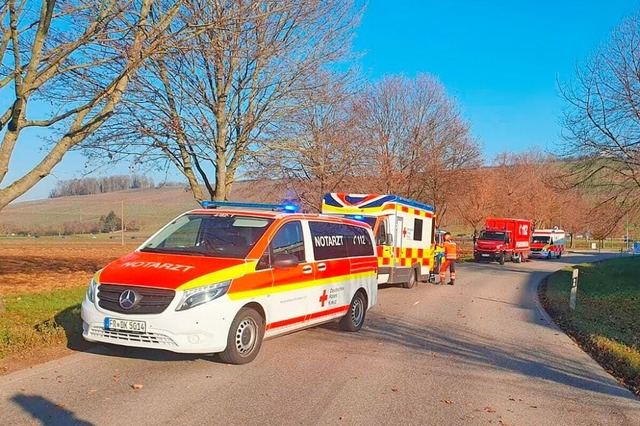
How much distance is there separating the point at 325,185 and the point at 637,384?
1911cm

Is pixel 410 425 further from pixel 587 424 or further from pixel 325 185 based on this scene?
pixel 325 185

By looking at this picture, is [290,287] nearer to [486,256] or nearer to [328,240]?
[328,240]

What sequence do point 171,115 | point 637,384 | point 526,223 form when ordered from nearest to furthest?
point 637,384 → point 171,115 → point 526,223

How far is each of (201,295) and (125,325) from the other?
34.9 inches


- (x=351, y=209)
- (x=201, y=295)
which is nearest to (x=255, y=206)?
(x=201, y=295)

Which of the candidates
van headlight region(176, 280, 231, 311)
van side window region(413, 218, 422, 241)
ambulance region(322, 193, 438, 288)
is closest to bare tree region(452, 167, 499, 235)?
van side window region(413, 218, 422, 241)

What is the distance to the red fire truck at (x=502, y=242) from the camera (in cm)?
3956

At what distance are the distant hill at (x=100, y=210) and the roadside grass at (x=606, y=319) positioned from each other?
52686mm

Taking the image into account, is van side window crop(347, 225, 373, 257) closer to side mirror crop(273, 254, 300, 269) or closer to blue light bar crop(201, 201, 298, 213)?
blue light bar crop(201, 201, 298, 213)

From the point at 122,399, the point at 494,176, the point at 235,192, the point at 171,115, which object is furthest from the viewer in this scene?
the point at 494,176

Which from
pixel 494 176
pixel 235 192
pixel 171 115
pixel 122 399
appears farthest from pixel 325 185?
pixel 494 176

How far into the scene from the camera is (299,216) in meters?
8.88

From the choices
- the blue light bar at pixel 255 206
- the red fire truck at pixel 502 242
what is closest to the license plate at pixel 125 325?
the blue light bar at pixel 255 206

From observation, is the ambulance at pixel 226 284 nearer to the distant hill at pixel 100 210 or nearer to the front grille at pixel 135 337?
the front grille at pixel 135 337
